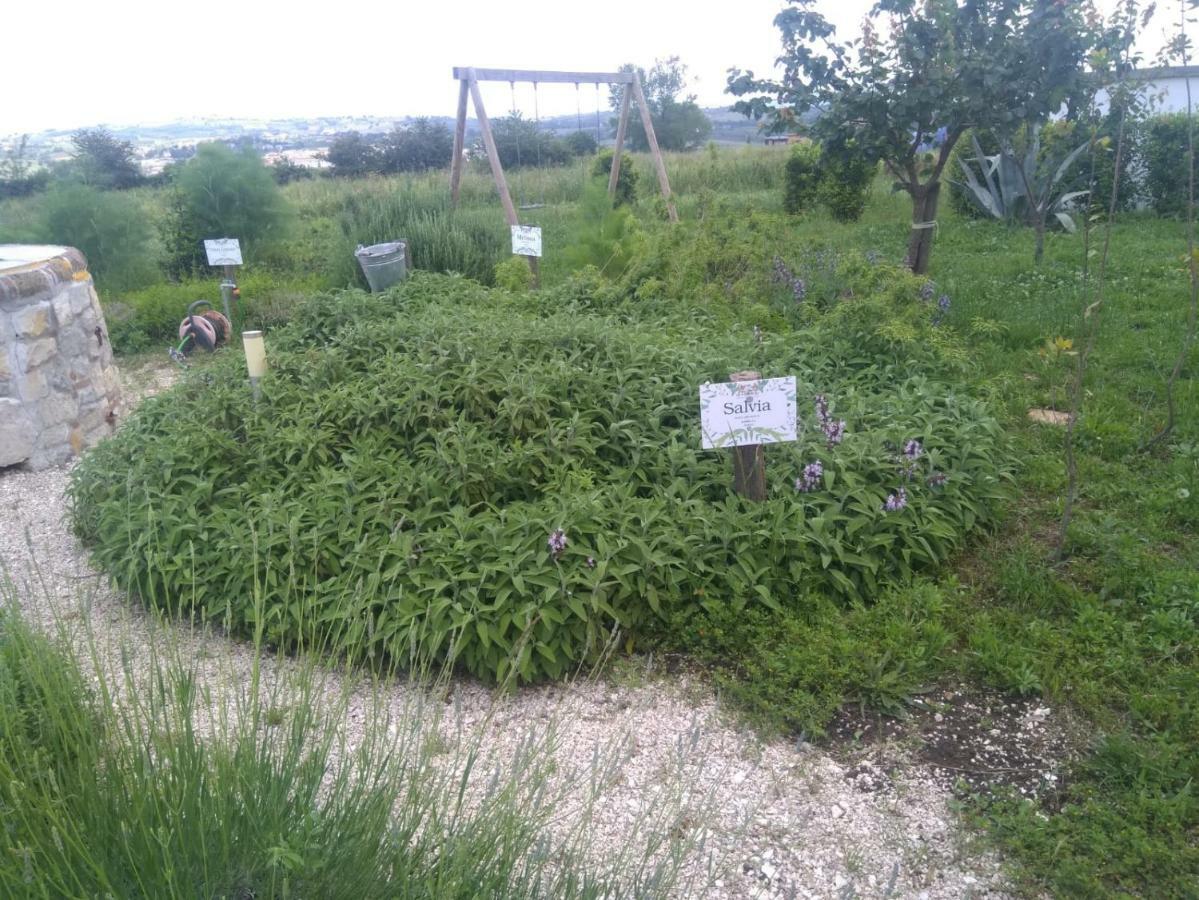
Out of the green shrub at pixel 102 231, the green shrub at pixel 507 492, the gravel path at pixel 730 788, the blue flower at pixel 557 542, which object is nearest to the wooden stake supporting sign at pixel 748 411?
the green shrub at pixel 507 492

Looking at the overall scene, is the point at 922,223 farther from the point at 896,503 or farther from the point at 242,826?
the point at 242,826

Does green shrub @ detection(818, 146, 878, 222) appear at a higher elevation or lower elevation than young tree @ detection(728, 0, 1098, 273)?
lower

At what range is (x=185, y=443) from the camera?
12.7 ft

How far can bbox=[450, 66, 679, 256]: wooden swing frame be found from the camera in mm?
7629

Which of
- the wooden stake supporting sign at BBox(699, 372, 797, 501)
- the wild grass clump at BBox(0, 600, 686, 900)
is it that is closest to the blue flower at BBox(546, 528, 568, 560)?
the wooden stake supporting sign at BBox(699, 372, 797, 501)

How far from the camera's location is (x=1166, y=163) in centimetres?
1020

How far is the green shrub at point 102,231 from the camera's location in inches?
345

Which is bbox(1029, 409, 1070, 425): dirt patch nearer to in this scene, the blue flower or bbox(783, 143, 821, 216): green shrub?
the blue flower

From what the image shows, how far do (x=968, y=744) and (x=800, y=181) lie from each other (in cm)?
1048

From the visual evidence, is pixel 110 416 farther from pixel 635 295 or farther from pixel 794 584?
pixel 794 584

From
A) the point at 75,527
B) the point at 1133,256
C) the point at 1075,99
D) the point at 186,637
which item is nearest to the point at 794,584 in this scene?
the point at 186,637

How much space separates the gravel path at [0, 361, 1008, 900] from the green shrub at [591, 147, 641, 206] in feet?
31.5

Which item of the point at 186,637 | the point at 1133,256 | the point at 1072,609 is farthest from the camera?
the point at 1133,256

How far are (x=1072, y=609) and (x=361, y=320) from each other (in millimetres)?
4205
